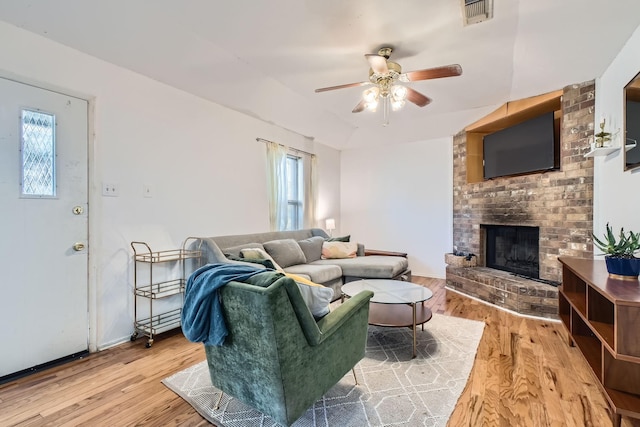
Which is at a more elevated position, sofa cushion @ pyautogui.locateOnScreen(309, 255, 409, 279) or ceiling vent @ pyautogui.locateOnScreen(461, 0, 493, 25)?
ceiling vent @ pyautogui.locateOnScreen(461, 0, 493, 25)

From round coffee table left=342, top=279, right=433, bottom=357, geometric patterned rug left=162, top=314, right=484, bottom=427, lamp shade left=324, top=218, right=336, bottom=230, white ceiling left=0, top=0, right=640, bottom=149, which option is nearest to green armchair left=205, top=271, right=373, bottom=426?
geometric patterned rug left=162, top=314, right=484, bottom=427

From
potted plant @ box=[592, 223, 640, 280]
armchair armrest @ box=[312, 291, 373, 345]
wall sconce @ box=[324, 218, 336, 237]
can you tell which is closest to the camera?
armchair armrest @ box=[312, 291, 373, 345]

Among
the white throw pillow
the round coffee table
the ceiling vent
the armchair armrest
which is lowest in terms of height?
the round coffee table

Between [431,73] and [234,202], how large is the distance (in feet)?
8.46

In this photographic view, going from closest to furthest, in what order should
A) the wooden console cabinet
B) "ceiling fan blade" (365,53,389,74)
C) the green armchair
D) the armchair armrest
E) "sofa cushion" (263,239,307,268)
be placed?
1. the green armchair
2. the wooden console cabinet
3. the armchair armrest
4. "ceiling fan blade" (365,53,389,74)
5. "sofa cushion" (263,239,307,268)

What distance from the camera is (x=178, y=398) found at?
6.07 ft

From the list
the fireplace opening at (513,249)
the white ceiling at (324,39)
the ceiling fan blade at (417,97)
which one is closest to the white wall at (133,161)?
the white ceiling at (324,39)

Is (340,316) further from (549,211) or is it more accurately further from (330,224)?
(330,224)

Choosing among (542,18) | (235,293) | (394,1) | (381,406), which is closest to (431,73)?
(394,1)

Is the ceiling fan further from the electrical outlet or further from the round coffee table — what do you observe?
the electrical outlet

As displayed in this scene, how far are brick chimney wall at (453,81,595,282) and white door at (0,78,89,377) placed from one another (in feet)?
14.9

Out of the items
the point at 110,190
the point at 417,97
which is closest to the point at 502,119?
the point at 417,97

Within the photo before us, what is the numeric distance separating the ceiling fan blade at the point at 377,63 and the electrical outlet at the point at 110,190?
7.68 feet

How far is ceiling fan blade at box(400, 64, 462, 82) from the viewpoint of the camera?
2.18 m
